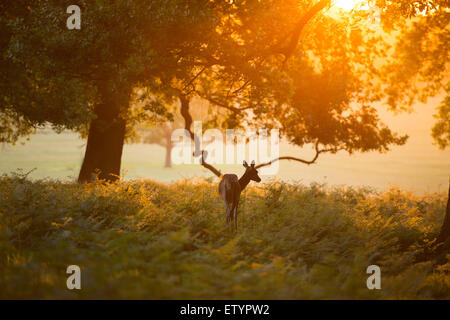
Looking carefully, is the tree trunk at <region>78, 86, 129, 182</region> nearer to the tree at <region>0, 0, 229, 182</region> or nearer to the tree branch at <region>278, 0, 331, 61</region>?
the tree at <region>0, 0, 229, 182</region>

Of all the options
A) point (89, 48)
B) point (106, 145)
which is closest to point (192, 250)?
point (89, 48)

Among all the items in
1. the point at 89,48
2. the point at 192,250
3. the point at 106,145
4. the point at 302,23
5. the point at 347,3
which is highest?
the point at 347,3

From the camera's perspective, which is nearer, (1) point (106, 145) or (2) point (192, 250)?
(2) point (192, 250)

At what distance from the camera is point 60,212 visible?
1015 cm

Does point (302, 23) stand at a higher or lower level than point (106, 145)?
higher

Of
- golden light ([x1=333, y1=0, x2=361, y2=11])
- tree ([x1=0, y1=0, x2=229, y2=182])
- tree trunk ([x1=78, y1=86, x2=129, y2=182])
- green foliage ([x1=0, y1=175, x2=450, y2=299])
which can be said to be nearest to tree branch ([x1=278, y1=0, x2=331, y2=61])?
golden light ([x1=333, y1=0, x2=361, y2=11])

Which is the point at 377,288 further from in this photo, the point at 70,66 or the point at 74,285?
the point at 70,66

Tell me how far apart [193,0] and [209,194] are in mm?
6839

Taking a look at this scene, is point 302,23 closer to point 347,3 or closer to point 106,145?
point 347,3

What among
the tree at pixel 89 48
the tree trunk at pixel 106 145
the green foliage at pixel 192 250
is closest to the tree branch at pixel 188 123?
the tree trunk at pixel 106 145

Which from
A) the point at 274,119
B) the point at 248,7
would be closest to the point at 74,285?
the point at 248,7

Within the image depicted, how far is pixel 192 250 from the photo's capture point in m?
9.88

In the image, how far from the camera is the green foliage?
671cm

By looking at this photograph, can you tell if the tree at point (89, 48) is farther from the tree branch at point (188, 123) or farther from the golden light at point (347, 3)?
the tree branch at point (188, 123)
